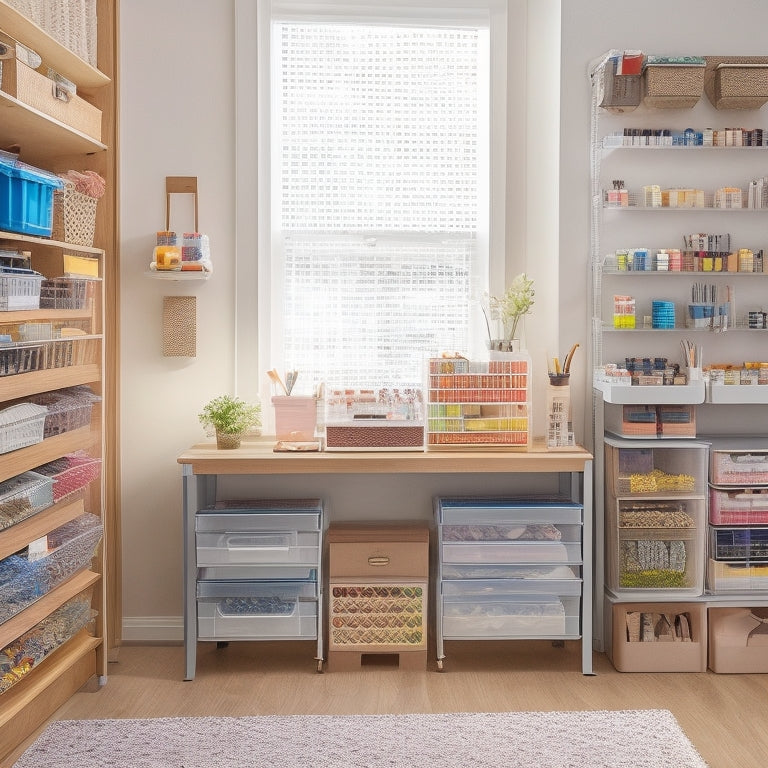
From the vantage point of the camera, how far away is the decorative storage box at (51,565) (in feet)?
8.46

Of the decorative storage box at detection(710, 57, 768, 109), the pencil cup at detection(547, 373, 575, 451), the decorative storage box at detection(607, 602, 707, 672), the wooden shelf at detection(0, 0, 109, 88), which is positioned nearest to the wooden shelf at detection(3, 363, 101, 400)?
the wooden shelf at detection(0, 0, 109, 88)

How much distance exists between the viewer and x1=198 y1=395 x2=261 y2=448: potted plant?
134 inches

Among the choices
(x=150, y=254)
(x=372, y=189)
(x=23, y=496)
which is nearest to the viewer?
(x=23, y=496)

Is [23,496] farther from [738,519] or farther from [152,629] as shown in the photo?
[738,519]

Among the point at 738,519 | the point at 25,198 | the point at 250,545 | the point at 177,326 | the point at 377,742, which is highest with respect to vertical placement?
Result: the point at 25,198

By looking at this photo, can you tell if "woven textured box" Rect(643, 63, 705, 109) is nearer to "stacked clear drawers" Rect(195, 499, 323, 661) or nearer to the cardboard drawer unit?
the cardboard drawer unit

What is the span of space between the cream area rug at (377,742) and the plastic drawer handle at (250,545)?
63cm

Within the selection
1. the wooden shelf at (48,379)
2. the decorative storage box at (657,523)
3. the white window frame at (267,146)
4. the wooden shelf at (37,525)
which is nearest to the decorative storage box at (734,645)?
the decorative storage box at (657,523)

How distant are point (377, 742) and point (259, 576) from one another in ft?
2.70

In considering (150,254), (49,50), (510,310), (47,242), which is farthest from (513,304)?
(49,50)

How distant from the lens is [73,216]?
121 inches

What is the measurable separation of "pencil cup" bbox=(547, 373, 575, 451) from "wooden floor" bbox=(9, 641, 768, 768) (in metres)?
0.92

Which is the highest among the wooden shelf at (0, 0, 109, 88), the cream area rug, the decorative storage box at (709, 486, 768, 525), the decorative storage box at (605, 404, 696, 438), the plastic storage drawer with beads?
the wooden shelf at (0, 0, 109, 88)

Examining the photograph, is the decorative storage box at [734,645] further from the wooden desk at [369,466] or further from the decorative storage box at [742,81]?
the decorative storage box at [742,81]
